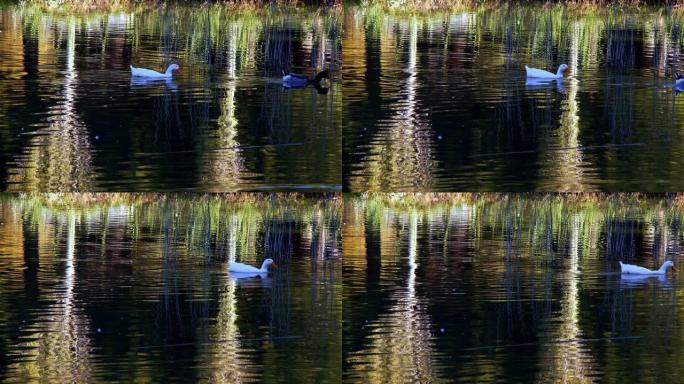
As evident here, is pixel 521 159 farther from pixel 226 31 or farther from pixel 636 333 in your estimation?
pixel 226 31

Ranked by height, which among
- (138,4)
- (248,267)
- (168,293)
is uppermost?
(138,4)

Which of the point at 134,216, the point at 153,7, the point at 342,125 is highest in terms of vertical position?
the point at 153,7

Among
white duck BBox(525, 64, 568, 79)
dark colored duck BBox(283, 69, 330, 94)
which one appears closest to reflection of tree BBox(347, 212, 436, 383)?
dark colored duck BBox(283, 69, 330, 94)

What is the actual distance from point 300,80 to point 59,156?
161cm

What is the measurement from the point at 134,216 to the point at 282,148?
3.28 feet

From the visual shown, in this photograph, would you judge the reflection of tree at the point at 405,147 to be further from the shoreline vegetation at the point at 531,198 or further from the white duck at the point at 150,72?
the white duck at the point at 150,72

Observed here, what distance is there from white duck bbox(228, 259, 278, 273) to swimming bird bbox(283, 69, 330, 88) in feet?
3.80

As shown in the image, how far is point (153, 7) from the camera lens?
9.72 m

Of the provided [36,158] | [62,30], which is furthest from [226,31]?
[36,158]

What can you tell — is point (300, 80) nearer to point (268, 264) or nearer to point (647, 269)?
point (268, 264)

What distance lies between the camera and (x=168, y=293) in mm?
8414

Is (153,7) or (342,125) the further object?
(153,7)

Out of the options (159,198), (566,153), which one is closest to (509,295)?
(566,153)

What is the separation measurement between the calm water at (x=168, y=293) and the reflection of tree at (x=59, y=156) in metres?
0.15
